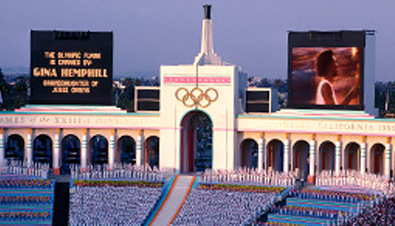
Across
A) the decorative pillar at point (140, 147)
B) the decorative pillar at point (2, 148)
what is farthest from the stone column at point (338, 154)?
the decorative pillar at point (2, 148)

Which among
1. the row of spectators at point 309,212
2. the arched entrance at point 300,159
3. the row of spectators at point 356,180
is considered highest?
the arched entrance at point 300,159

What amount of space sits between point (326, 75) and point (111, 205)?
74.7 feet

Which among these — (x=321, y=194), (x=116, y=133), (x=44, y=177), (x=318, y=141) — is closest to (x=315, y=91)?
(x=318, y=141)

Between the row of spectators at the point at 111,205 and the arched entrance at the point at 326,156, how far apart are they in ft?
53.2

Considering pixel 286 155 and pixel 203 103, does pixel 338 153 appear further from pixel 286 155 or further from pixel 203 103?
pixel 203 103

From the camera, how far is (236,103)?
330 ft

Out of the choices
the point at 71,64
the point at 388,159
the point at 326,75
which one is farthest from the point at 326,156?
the point at 71,64

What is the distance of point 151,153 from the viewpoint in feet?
423

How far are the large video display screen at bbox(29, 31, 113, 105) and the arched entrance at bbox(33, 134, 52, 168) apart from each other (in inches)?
281

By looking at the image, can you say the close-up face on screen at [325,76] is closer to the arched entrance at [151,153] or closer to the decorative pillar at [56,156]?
the arched entrance at [151,153]

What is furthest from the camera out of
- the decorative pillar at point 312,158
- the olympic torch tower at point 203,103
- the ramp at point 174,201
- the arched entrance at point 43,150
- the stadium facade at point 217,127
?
the arched entrance at point 43,150

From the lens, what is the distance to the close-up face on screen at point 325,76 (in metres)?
97.0

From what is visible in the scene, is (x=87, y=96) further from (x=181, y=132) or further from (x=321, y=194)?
(x=321, y=194)

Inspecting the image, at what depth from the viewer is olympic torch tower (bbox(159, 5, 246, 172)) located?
328ft
